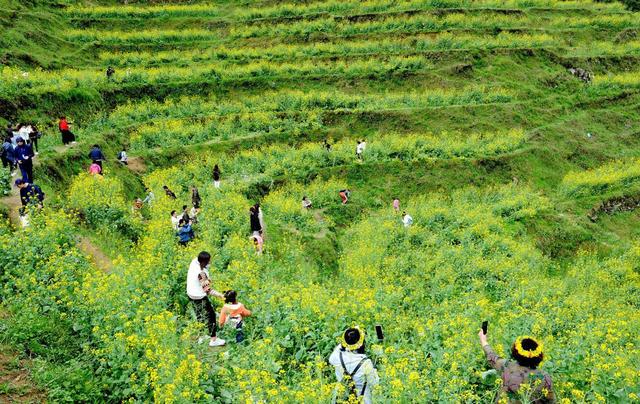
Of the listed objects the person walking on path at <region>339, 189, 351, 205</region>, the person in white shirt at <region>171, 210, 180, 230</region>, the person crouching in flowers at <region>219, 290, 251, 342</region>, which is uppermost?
the person in white shirt at <region>171, 210, 180, 230</region>

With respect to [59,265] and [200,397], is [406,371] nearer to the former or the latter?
[200,397]

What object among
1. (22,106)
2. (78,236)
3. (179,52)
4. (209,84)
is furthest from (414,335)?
(179,52)

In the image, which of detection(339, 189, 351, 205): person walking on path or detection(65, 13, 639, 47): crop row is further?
detection(65, 13, 639, 47): crop row

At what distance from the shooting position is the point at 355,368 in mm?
6293

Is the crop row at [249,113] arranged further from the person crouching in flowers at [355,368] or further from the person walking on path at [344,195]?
the person crouching in flowers at [355,368]

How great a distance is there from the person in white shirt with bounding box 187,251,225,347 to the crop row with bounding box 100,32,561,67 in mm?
31979

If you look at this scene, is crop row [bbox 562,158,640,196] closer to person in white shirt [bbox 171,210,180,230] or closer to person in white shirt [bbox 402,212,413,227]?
person in white shirt [bbox 402,212,413,227]

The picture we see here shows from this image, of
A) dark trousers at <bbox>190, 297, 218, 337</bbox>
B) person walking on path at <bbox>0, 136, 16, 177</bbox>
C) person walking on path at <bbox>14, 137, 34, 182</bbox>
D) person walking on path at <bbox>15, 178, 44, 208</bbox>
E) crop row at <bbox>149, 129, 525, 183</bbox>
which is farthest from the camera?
crop row at <bbox>149, 129, 525, 183</bbox>

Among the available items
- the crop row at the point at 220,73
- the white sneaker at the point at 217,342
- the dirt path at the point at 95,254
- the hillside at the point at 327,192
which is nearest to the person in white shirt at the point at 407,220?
the hillside at the point at 327,192

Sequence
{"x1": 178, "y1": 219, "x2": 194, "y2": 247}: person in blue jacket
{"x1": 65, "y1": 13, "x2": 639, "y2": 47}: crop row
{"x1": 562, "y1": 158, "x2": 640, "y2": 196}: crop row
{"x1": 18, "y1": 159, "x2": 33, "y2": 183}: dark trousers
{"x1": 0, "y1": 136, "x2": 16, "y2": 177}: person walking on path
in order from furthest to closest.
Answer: {"x1": 65, "y1": 13, "x2": 639, "y2": 47}: crop row, {"x1": 562, "y1": 158, "x2": 640, "y2": 196}: crop row, {"x1": 0, "y1": 136, "x2": 16, "y2": 177}: person walking on path, {"x1": 18, "y1": 159, "x2": 33, "y2": 183}: dark trousers, {"x1": 178, "y1": 219, "x2": 194, "y2": 247}: person in blue jacket

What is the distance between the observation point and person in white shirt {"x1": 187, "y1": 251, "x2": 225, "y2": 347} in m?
8.31

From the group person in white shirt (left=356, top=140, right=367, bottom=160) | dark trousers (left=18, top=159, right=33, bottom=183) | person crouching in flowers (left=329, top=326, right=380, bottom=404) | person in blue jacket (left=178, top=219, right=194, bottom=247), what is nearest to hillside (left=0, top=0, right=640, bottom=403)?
person crouching in flowers (left=329, top=326, right=380, bottom=404)

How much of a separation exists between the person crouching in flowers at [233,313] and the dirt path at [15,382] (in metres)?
2.82

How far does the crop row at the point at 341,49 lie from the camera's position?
37.8 metres
